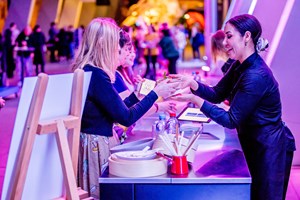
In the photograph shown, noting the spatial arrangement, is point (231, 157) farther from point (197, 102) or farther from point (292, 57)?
A: point (292, 57)

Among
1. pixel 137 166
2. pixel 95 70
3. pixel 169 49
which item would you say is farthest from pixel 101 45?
pixel 169 49

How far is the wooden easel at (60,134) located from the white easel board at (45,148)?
0.02 meters

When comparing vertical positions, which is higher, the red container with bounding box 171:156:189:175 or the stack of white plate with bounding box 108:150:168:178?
the red container with bounding box 171:156:189:175

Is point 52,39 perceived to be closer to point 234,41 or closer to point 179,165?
point 234,41

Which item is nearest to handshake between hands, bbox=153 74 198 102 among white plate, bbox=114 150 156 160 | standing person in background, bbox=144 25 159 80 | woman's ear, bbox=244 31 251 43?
woman's ear, bbox=244 31 251 43

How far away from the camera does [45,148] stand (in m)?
2.53

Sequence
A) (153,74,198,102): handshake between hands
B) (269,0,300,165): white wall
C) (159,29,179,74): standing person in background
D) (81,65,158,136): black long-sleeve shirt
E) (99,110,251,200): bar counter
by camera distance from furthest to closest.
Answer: (159,29,179,74): standing person in background → (269,0,300,165): white wall → (153,74,198,102): handshake between hands → (81,65,158,136): black long-sleeve shirt → (99,110,251,200): bar counter

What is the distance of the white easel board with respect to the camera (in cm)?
239

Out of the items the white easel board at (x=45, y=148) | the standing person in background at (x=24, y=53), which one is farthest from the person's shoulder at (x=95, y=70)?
the standing person in background at (x=24, y=53)

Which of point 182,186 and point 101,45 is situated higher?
point 101,45

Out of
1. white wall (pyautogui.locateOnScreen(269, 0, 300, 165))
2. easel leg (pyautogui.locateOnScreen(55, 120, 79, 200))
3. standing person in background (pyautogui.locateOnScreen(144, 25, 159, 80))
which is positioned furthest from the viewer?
standing person in background (pyautogui.locateOnScreen(144, 25, 159, 80))

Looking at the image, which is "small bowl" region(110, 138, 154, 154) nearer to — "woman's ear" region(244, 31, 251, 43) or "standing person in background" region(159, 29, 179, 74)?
"woman's ear" region(244, 31, 251, 43)

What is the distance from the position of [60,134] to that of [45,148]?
101 millimetres

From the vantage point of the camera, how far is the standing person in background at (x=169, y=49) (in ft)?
46.3
